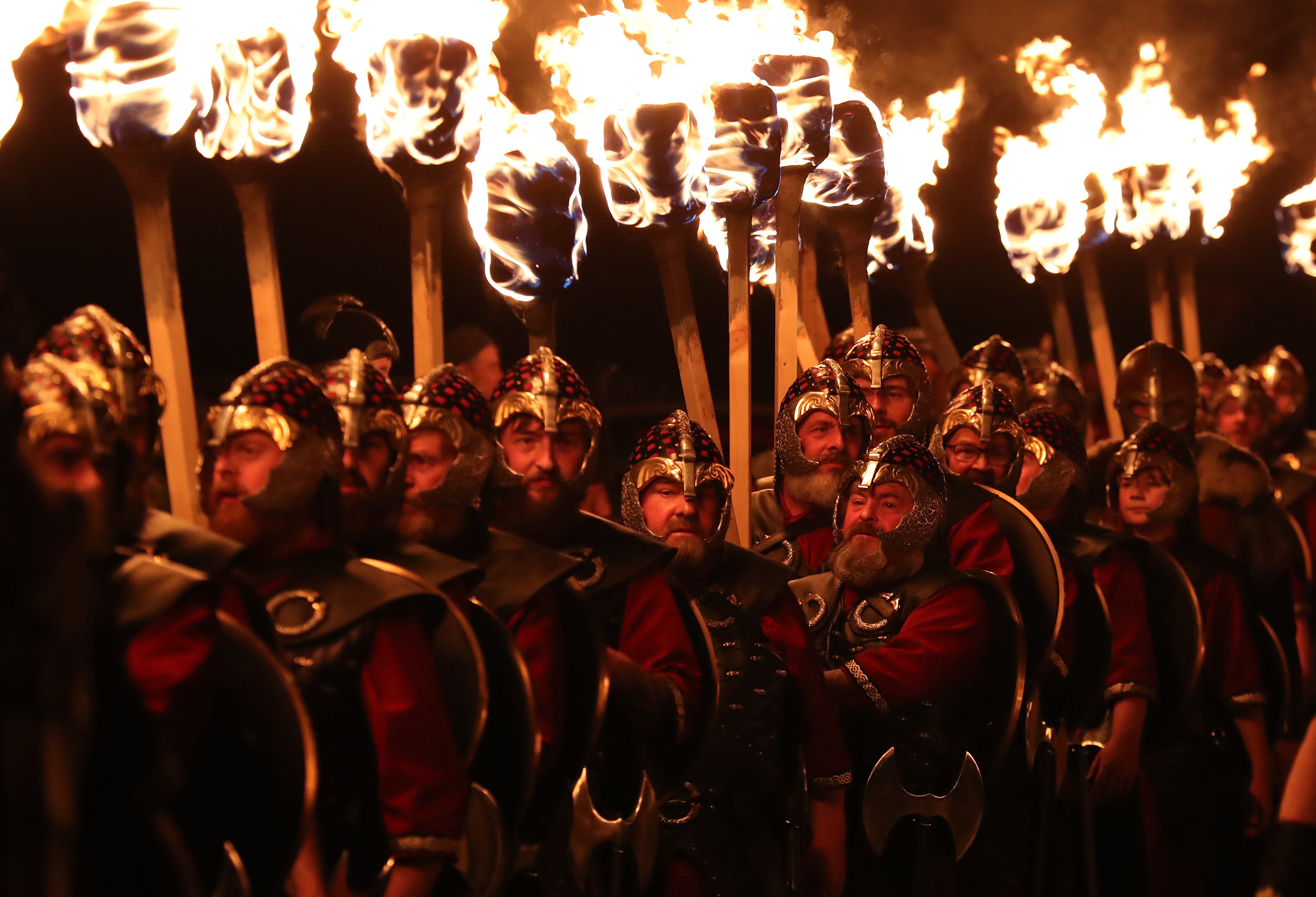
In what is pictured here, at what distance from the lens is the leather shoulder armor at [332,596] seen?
11.8 feet

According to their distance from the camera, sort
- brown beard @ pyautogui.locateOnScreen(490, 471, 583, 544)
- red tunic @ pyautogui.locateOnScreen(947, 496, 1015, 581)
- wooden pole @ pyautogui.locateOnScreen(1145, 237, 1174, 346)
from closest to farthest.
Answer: brown beard @ pyautogui.locateOnScreen(490, 471, 583, 544)
red tunic @ pyautogui.locateOnScreen(947, 496, 1015, 581)
wooden pole @ pyautogui.locateOnScreen(1145, 237, 1174, 346)

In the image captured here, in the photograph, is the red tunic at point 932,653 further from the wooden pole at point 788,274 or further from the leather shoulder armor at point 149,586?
the leather shoulder armor at point 149,586

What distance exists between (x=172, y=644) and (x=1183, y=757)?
4.41m

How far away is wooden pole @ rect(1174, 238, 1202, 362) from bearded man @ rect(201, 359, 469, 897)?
7118 millimetres

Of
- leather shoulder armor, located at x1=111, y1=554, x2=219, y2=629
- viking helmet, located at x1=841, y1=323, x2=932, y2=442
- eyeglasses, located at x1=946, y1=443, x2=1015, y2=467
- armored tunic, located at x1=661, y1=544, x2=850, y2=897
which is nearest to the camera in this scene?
leather shoulder armor, located at x1=111, y1=554, x2=219, y2=629

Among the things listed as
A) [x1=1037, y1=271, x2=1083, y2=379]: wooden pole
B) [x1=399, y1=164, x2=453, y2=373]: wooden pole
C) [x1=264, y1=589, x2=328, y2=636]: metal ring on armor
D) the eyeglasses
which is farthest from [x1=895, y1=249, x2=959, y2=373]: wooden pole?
[x1=264, y1=589, x2=328, y2=636]: metal ring on armor

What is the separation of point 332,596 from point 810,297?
414 cm

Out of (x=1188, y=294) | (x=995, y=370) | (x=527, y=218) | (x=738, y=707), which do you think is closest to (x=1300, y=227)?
(x=1188, y=294)

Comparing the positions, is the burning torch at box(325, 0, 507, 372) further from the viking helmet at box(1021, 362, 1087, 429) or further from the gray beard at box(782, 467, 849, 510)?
the viking helmet at box(1021, 362, 1087, 429)

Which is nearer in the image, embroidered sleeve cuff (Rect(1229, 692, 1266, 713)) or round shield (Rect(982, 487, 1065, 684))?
round shield (Rect(982, 487, 1065, 684))

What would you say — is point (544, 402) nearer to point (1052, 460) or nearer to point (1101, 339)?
point (1052, 460)

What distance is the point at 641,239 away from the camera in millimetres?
6016

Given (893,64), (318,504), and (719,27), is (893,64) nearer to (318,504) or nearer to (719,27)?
(719,27)

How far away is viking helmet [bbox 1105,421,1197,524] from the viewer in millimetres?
6750
